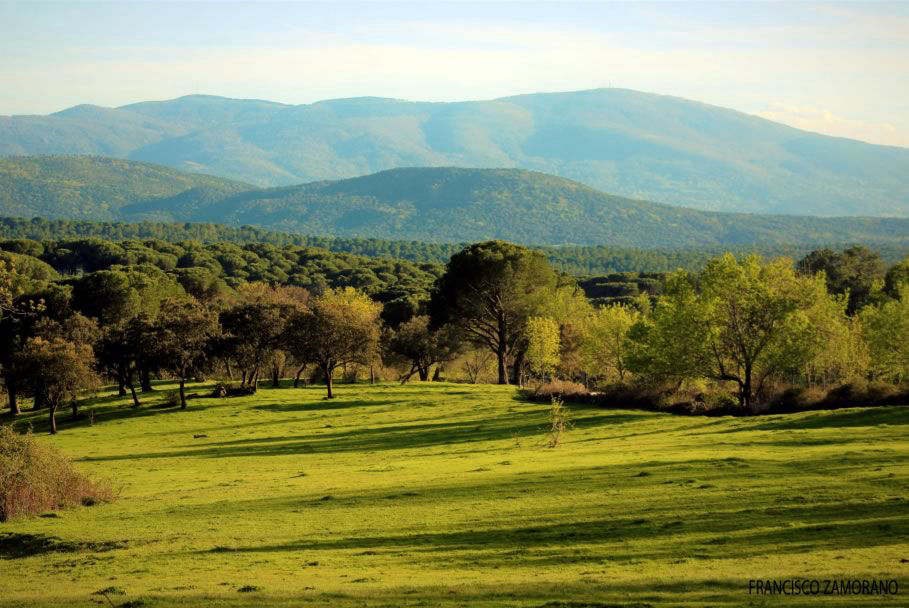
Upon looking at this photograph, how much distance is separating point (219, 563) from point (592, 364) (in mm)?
64661

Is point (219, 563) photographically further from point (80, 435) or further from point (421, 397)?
point (421, 397)

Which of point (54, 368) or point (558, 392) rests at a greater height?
point (54, 368)

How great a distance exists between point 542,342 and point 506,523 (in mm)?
60938

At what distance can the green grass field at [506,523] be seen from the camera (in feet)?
69.0

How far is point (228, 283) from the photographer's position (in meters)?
162

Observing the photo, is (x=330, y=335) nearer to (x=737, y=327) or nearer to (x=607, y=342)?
(x=607, y=342)

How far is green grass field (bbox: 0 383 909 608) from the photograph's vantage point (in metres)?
21.0

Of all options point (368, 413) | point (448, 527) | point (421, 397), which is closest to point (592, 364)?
point (421, 397)

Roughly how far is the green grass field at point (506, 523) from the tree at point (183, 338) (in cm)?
2378

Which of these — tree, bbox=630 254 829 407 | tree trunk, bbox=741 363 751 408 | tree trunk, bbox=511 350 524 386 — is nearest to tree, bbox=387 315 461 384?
tree trunk, bbox=511 350 524 386

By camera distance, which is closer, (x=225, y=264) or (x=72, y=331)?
(x=72, y=331)

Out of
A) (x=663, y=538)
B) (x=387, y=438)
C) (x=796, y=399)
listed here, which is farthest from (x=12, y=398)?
(x=663, y=538)

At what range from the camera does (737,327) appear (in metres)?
63.2

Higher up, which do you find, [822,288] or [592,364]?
[822,288]
